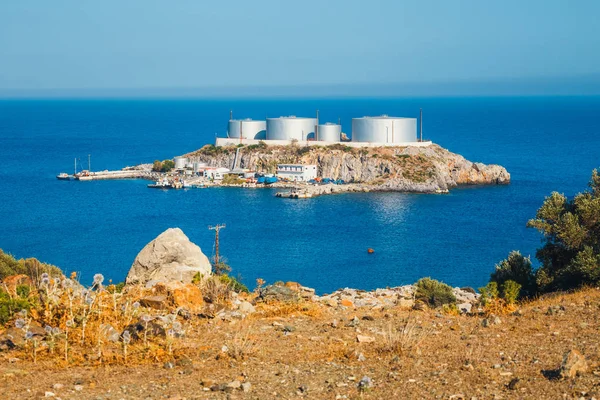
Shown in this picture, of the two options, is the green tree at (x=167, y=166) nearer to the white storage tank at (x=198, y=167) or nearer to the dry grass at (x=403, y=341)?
the white storage tank at (x=198, y=167)

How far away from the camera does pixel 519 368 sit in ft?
28.3

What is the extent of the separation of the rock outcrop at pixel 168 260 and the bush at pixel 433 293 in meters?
4.97

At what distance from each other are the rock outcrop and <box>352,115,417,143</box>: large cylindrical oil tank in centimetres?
6993

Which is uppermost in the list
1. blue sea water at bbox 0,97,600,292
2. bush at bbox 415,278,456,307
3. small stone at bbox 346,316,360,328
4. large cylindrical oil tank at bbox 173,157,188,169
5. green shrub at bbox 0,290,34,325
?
green shrub at bbox 0,290,34,325

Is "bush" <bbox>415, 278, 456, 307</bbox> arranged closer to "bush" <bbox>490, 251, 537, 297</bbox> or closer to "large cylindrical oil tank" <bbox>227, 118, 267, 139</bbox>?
"bush" <bbox>490, 251, 537, 297</bbox>

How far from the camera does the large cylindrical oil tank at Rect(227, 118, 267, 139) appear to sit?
92.1m

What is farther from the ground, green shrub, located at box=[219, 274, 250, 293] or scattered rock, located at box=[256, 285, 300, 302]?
scattered rock, located at box=[256, 285, 300, 302]

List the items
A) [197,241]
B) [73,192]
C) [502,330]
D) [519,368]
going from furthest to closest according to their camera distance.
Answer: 1. [73,192]
2. [197,241]
3. [502,330]
4. [519,368]

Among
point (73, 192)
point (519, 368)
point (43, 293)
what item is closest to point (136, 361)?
point (43, 293)

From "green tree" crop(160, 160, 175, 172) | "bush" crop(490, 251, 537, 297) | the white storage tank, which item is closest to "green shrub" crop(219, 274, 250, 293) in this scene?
"bush" crop(490, 251, 537, 297)

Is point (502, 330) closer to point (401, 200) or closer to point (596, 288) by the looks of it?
point (596, 288)

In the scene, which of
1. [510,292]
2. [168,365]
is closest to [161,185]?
[510,292]

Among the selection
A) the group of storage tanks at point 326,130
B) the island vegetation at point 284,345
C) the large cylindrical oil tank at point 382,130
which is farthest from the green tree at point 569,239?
the group of storage tanks at point 326,130

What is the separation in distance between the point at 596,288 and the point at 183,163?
77.3 meters
